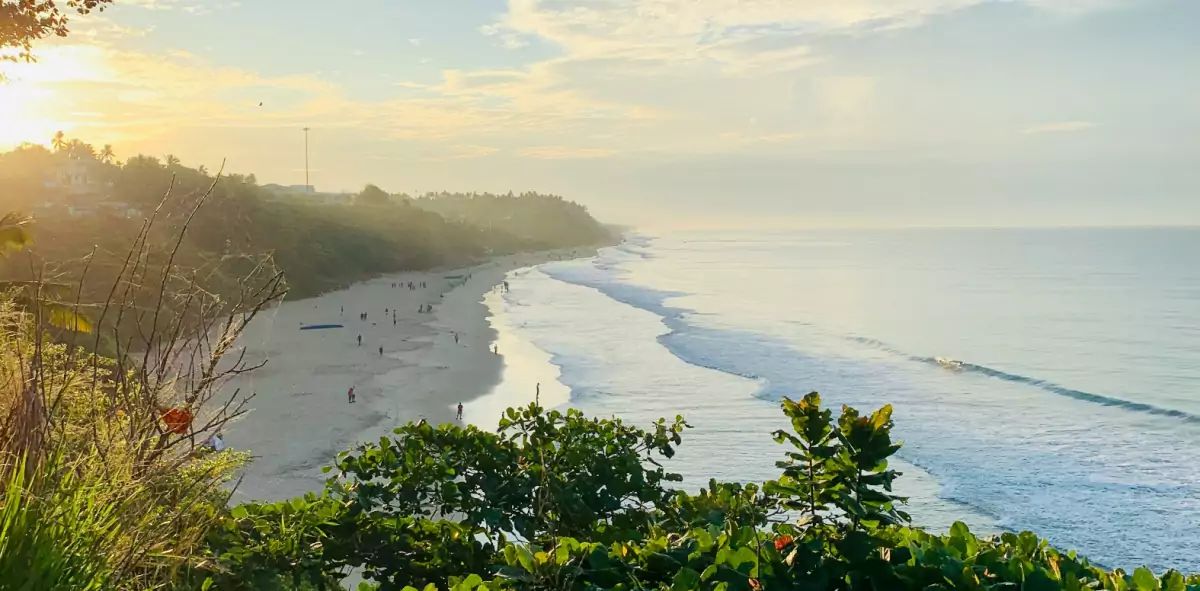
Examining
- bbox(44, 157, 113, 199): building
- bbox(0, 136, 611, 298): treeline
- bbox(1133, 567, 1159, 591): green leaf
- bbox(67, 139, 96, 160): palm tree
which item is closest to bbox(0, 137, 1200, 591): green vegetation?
bbox(1133, 567, 1159, 591): green leaf

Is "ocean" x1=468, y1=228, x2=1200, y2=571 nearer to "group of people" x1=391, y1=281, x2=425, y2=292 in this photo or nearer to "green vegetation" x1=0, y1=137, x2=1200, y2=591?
"green vegetation" x1=0, y1=137, x2=1200, y2=591

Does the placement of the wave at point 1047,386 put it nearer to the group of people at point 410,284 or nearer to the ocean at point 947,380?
the ocean at point 947,380

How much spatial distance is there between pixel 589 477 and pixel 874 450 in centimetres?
228


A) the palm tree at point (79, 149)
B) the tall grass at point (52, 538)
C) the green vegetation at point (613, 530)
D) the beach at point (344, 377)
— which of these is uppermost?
the palm tree at point (79, 149)

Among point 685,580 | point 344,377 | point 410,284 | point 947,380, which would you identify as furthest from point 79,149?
point 685,580

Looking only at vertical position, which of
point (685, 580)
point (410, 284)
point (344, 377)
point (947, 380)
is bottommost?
point (947, 380)

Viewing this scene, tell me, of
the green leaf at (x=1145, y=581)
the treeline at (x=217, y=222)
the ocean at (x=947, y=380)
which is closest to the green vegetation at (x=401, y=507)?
the green leaf at (x=1145, y=581)

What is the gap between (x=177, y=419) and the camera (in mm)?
3467

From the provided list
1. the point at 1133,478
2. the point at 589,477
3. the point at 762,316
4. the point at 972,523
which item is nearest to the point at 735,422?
the point at 972,523

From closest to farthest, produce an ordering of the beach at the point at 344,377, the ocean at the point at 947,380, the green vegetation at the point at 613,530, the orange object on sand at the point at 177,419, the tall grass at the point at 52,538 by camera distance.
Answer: the tall grass at the point at 52,538, the green vegetation at the point at 613,530, the orange object on sand at the point at 177,419, the ocean at the point at 947,380, the beach at the point at 344,377

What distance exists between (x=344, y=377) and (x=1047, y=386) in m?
27.3

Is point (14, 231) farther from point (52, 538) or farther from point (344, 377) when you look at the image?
point (344, 377)

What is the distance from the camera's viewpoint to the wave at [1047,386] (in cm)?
2791

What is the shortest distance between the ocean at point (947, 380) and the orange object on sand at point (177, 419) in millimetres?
9189
